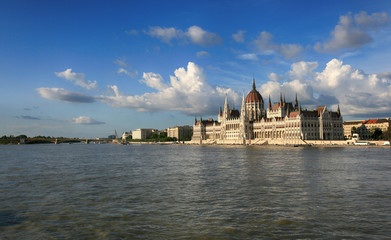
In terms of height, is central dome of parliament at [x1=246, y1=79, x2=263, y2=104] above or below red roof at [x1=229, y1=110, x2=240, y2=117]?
above

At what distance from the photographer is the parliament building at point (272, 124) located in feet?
449

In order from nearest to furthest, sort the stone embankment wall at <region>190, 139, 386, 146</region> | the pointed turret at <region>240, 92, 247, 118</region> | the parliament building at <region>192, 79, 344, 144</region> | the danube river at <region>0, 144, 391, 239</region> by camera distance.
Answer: the danube river at <region>0, 144, 391, 239</region>, the stone embankment wall at <region>190, 139, 386, 146</region>, the parliament building at <region>192, 79, 344, 144</region>, the pointed turret at <region>240, 92, 247, 118</region>

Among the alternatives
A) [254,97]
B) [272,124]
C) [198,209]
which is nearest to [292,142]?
[272,124]

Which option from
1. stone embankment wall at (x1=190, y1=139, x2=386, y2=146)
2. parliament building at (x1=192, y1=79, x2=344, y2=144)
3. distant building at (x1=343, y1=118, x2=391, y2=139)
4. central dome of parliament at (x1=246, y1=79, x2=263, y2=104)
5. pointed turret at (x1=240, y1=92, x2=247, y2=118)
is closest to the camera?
stone embankment wall at (x1=190, y1=139, x2=386, y2=146)

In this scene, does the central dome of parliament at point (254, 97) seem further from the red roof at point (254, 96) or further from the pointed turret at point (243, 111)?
the pointed turret at point (243, 111)

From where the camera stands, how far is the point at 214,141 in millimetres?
181125

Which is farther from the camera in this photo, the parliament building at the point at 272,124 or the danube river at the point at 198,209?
the parliament building at the point at 272,124

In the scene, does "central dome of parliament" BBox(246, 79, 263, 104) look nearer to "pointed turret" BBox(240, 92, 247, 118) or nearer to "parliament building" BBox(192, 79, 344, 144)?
"parliament building" BBox(192, 79, 344, 144)

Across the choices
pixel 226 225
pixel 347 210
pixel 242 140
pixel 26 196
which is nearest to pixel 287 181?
pixel 347 210

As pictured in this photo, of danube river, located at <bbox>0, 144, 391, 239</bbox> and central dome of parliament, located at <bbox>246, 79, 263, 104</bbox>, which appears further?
central dome of parliament, located at <bbox>246, 79, 263, 104</bbox>

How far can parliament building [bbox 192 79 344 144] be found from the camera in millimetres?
136875

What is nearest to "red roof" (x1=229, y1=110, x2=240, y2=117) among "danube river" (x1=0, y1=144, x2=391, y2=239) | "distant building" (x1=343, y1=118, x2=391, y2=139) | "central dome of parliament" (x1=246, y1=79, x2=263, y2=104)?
"central dome of parliament" (x1=246, y1=79, x2=263, y2=104)

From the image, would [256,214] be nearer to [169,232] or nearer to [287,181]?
[169,232]

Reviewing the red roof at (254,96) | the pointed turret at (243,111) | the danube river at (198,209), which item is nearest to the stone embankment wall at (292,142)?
the pointed turret at (243,111)
